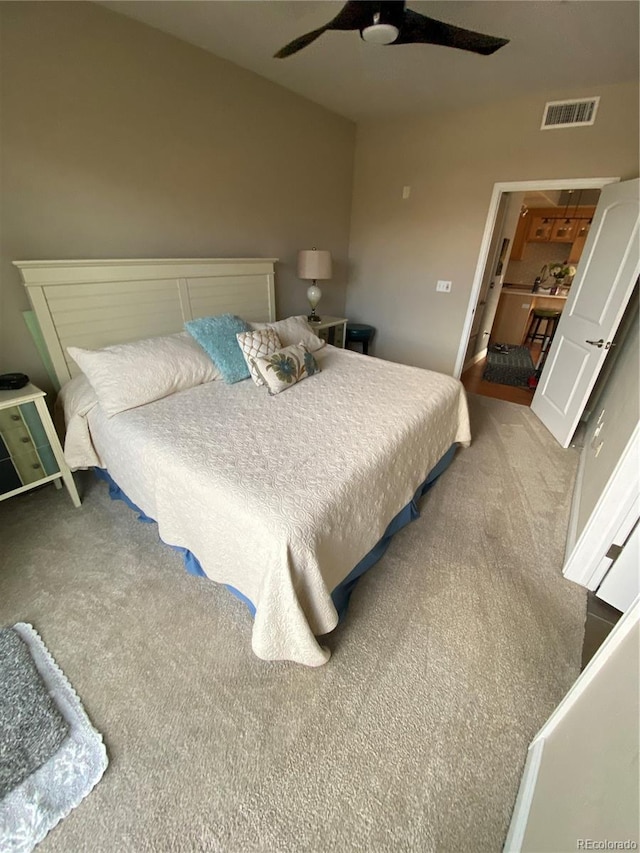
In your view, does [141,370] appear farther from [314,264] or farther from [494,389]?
[494,389]

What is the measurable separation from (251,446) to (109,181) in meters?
1.96

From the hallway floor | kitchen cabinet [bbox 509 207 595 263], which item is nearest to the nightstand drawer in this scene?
the hallway floor

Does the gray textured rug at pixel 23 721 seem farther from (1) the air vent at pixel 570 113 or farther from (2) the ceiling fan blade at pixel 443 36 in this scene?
(1) the air vent at pixel 570 113

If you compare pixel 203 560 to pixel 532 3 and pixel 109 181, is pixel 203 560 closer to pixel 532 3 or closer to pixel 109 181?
pixel 109 181

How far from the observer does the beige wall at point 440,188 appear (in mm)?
2717

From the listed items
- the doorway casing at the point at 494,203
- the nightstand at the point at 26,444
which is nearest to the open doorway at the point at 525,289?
the doorway casing at the point at 494,203

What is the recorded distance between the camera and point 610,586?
161 centimetres

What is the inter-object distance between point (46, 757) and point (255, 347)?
6.50 ft

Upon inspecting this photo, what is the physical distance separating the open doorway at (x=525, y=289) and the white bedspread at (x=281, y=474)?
94.6 inches

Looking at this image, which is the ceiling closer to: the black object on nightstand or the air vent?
the air vent

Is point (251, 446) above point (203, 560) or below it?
above

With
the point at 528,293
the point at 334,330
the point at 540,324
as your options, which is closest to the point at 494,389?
the point at 334,330

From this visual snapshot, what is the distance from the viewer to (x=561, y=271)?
564 centimetres

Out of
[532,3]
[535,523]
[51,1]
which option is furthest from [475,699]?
[51,1]
